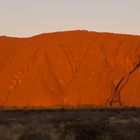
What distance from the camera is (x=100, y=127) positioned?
1898cm

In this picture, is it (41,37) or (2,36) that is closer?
(41,37)

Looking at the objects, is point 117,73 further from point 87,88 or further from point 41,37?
point 41,37

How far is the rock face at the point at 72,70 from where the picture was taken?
87250 mm

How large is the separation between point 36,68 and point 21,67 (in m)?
4.37

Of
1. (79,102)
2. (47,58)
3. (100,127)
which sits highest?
(100,127)

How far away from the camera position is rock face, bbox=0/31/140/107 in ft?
286

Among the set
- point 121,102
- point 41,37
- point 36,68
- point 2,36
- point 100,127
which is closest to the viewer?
point 100,127

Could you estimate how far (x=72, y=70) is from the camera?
94.1 meters

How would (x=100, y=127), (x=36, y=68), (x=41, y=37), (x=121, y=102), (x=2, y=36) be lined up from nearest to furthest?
(x=100, y=127) → (x=121, y=102) → (x=36, y=68) → (x=41, y=37) → (x=2, y=36)

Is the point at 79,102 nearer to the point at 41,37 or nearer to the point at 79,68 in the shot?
the point at 79,68

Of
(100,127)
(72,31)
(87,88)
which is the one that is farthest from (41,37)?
(100,127)

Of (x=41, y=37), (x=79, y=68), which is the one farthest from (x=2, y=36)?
(x=79, y=68)

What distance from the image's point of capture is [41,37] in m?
105

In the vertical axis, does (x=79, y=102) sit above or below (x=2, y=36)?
below
